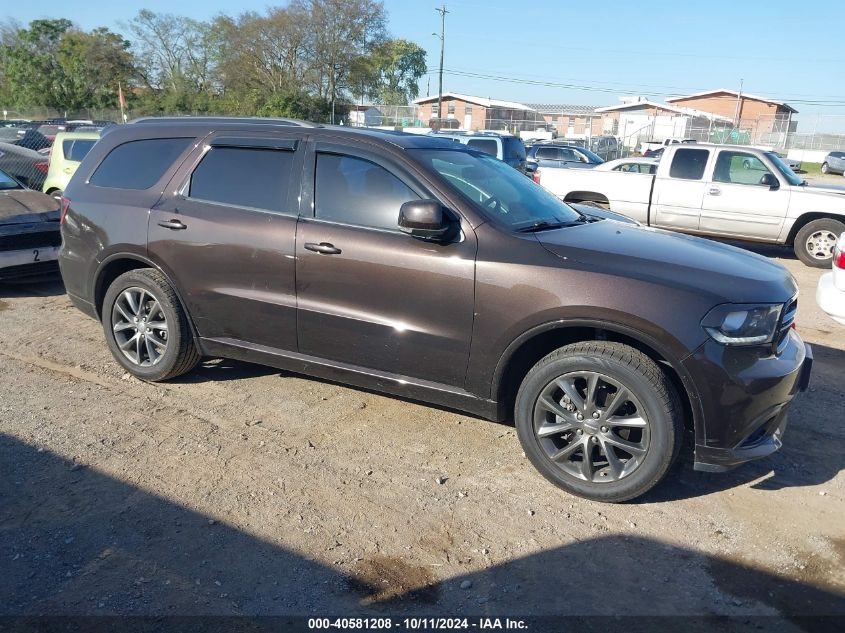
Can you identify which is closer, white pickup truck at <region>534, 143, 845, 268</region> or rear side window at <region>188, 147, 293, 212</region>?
rear side window at <region>188, 147, 293, 212</region>

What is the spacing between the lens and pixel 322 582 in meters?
2.93

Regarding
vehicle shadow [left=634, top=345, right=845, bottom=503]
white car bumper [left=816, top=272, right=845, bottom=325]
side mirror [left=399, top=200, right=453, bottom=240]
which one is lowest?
vehicle shadow [left=634, top=345, right=845, bottom=503]

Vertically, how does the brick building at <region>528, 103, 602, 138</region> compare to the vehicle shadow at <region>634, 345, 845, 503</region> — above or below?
above

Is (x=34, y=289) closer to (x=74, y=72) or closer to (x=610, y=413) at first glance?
(x=610, y=413)

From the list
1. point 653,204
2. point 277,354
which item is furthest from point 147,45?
point 277,354

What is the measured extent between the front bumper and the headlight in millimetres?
53

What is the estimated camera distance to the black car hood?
3.43m

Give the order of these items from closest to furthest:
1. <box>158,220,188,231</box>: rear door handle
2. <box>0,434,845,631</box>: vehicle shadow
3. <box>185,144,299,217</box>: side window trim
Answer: <box>0,434,845,631</box>: vehicle shadow → <box>185,144,299,217</box>: side window trim → <box>158,220,188,231</box>: rear door handle

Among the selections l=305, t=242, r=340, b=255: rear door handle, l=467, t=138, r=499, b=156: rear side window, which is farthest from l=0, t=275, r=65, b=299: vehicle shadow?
l=467, t=138, r=499, b=156: rear side window

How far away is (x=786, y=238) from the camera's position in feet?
35.5

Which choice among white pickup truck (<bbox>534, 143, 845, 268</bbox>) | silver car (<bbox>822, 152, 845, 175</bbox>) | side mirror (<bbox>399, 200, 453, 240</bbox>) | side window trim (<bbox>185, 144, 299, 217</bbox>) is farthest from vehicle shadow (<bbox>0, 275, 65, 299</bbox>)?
silver car (<bbox>822, 152, 845, 175</bbox>)

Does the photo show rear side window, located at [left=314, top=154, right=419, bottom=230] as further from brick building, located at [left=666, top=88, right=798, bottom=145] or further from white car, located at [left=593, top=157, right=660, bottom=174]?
brick building, located at [left=666, top=88, right=798, bottom=145]

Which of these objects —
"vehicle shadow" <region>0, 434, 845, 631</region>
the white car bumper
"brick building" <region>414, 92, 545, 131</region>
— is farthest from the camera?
"brick building" <region>414, 92, 545, 131</region>

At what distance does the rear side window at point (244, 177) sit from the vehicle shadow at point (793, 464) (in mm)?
2881
